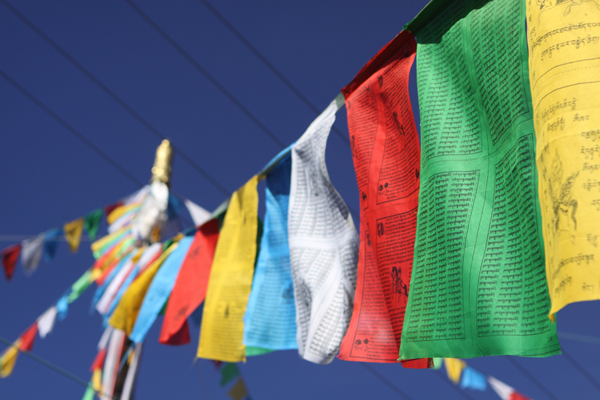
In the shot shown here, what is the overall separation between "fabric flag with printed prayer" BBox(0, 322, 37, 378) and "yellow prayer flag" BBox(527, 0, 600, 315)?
3.31 meters

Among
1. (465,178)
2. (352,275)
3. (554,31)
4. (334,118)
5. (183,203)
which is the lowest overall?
(352,275)

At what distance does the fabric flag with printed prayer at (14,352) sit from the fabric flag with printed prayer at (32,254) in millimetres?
398

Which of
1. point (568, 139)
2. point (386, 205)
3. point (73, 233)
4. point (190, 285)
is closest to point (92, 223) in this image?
point (73, 233)

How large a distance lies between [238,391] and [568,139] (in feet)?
7.96

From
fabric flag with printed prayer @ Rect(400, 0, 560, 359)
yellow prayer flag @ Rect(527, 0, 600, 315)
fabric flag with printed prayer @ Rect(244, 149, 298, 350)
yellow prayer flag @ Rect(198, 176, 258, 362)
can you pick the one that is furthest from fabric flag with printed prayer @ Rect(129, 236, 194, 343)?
yellow prayer flag @ Rect(527, 0, 600, 315)

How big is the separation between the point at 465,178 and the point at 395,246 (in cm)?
24

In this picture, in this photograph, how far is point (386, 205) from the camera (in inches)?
44.3

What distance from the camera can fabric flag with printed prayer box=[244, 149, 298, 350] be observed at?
1472 millimetres

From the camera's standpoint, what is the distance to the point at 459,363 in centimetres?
279

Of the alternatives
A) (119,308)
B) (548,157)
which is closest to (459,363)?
(119,308)

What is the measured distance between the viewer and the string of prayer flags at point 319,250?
1.20m

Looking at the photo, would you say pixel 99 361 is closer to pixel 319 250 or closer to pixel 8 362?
pixel 8 362

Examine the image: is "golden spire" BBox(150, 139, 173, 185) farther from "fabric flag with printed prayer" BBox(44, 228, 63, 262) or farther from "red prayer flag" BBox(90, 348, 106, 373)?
"red prayer flag" BBox(90, 348, 106, 373)

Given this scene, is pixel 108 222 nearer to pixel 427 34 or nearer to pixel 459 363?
pixel 459 363
